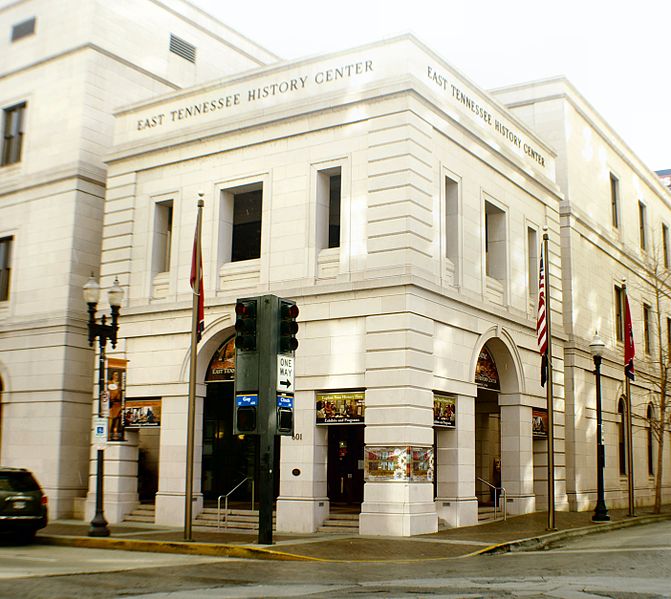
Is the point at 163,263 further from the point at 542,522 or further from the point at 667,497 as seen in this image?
the point at 667,497

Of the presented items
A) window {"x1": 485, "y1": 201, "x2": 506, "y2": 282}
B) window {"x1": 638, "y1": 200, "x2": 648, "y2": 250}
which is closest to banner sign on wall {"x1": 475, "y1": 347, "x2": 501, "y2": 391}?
window {"x1": 485, "y1": 201, "x2": 506, "y2": 282}

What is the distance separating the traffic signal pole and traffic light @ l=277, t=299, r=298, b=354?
0.16 m

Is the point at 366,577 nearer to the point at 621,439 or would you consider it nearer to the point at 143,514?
the point at 143,514

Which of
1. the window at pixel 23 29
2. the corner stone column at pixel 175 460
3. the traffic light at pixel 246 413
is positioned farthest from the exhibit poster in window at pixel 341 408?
the window at pixel 23 29

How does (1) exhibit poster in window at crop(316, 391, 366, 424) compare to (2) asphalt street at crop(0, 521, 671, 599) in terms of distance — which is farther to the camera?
(1) exhibit poster in window at crop(316, 391, 366, 424)

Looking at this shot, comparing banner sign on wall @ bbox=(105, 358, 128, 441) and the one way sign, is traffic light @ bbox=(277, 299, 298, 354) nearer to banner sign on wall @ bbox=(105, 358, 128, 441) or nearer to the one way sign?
the one way sign

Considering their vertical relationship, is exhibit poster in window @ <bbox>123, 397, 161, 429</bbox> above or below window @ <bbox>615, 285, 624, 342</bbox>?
below

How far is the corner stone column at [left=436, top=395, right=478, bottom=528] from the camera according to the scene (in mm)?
23953

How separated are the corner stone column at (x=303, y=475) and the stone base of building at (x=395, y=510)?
159 centimetres

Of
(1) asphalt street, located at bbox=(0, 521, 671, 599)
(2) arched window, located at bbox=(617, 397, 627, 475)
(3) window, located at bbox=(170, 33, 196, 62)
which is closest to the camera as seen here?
(1) asphalt street, located at bbox=(0, 521, 671, 599)

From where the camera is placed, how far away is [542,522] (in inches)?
990

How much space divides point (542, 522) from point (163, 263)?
1357 cm

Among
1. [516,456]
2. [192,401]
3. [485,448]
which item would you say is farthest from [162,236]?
[485,448]

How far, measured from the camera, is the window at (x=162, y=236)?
91.9 feet
